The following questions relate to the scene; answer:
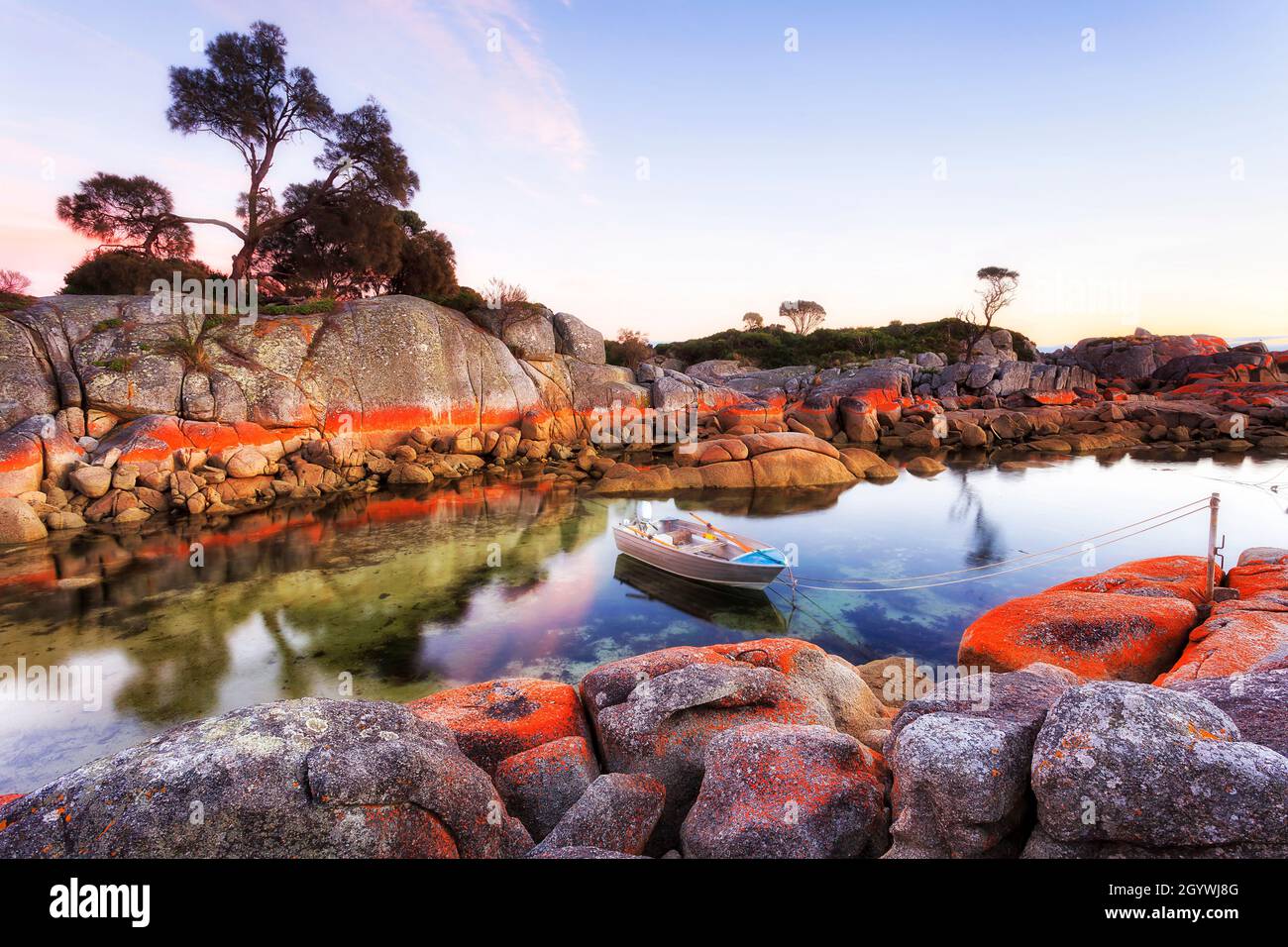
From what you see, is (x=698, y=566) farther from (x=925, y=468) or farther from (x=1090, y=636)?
(x=925, y=468)

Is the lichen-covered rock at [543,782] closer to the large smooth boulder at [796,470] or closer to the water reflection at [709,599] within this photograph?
the water reflection at [709,599]

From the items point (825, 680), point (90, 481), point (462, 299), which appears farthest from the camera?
point (462, 299)

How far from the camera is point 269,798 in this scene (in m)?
3.63

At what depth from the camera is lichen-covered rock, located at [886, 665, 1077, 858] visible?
12.3 ft

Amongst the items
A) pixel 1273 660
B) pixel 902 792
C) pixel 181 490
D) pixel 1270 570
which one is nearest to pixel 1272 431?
pixel 1270 570

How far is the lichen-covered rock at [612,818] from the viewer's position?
4590mm

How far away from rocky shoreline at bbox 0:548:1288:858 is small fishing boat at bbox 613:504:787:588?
9.07 metres

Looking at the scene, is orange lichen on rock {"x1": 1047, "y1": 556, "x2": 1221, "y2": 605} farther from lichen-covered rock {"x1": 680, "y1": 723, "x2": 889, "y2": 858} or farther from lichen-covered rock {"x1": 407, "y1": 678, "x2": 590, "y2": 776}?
lichen-covered rock {"x1": 407, "y1": 678, "x2": 590, "y2": 776}

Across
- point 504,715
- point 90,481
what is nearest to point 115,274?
point 90,481

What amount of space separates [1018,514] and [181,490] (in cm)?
3528

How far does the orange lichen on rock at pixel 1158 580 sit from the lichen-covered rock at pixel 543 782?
10941 mm

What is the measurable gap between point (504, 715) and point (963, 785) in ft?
17.2

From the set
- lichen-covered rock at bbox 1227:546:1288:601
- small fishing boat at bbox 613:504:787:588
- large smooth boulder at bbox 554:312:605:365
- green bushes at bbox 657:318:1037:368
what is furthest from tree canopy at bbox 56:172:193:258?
green bushes at bbox 657:318:1037:368

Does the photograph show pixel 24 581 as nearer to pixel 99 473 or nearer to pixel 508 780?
pixel 99 473
